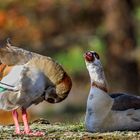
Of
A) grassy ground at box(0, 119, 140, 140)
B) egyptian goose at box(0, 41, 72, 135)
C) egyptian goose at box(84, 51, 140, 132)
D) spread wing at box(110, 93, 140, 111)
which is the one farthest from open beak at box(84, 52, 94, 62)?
grassy ground at box(0, 119, 140, 140)

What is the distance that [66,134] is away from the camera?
4.72 meters

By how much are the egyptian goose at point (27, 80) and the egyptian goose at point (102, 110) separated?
0.17 m

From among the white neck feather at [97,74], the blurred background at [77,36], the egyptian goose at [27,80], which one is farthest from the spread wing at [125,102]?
the blurred background at [77,36]

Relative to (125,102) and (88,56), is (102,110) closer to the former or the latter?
(125,102)

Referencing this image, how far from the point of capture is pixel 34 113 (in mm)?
14023

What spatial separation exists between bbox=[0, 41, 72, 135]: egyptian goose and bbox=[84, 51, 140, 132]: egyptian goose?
17 cm

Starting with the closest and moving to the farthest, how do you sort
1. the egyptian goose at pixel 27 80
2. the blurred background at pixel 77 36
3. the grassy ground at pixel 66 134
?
the grassy ground at pixel 66 134, the egyptian goose at pixel 27 80, the blurred background at pixel 77 36

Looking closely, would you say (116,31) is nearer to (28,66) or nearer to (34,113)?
(34,113)

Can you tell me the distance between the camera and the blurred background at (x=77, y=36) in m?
12.2

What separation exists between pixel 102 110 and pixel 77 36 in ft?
28.4

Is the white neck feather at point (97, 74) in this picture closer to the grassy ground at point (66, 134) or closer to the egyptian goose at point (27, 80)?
the egyptian goose at point (27, 80)

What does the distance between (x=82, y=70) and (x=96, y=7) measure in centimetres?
149

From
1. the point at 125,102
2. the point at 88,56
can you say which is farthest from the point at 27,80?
the point at 125,102

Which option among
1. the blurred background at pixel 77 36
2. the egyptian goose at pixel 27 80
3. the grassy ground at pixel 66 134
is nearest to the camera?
the grassy ground at pixel 66 134
